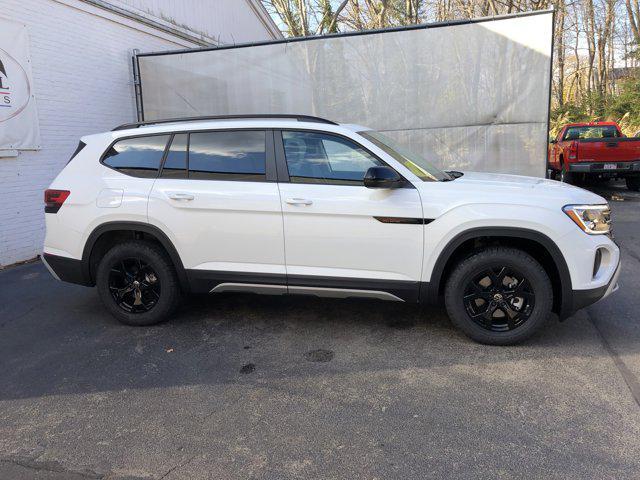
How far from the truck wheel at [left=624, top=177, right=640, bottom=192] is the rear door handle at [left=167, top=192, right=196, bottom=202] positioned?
42.3ft

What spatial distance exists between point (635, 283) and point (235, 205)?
4364 millimetres

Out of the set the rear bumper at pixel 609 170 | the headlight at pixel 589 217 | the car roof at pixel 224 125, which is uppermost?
the car roof at pixel 224 125

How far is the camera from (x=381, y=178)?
3.62m

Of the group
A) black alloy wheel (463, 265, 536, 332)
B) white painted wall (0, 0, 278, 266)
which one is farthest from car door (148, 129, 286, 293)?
white painted wall (0, 0, 278, 266)

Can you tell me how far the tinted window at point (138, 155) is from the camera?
4.35 metres

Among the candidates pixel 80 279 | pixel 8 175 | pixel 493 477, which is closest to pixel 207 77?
pixel 8 175

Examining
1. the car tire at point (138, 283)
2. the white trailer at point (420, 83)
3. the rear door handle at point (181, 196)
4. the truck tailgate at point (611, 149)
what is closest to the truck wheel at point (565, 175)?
the truck tailgate at point (611, 149)

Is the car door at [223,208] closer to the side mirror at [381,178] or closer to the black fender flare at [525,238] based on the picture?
the side mirror at [381,178]

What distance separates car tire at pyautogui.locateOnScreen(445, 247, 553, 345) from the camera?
3.68m

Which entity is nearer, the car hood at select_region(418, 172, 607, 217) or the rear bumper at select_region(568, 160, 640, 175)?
the car hood at select_region(418, 172, 607, 217)

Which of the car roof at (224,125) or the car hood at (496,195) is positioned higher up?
the car roof at (224,125)

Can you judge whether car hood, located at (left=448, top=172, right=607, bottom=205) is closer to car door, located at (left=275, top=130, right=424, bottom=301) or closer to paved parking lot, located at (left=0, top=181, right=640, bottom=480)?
car door, located at (left=275, top=130, right=424, bottom=301)

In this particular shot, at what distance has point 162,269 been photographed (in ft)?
14.2

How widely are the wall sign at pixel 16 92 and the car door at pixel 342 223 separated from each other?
497 cm
